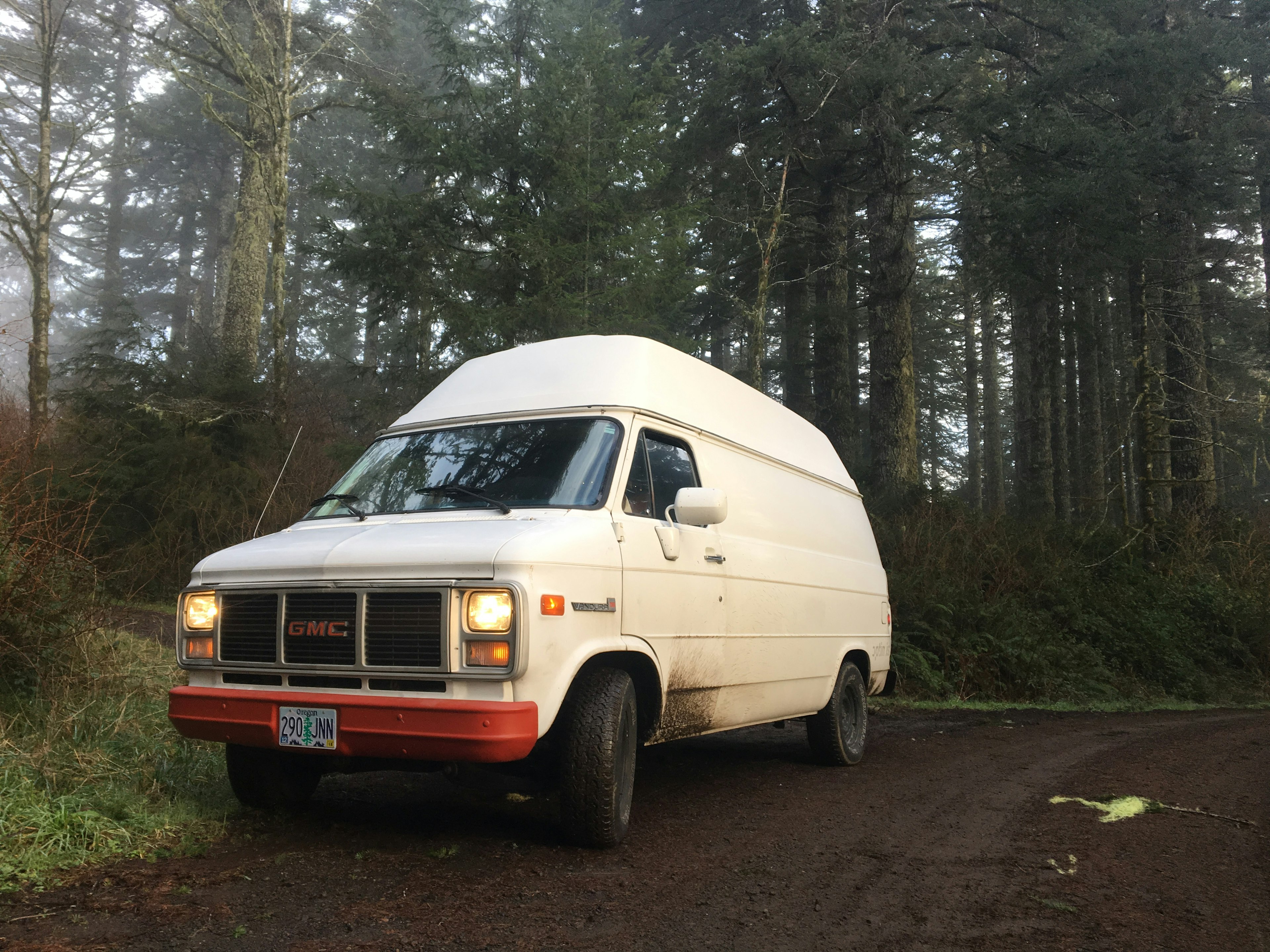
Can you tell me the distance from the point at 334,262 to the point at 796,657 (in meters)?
11.9

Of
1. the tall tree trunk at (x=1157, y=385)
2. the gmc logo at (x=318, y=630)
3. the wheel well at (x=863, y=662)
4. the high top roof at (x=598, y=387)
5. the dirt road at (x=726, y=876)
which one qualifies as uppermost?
the tall tree trunk at (x=1157, y=385)

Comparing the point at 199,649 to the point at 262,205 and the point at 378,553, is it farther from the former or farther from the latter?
the point at 262,205

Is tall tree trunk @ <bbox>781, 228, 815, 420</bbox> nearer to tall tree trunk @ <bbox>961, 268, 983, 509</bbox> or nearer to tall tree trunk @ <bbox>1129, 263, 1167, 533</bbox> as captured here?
tall tree trunk @ <bbox>1129, 263, 1167, 533</bbox>

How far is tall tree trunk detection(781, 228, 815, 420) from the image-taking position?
1988 cm

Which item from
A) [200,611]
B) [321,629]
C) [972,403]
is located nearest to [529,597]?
[321,629]

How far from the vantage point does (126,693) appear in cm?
621

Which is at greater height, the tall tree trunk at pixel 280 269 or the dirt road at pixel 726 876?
the tall tree trunk at pixel 280 269

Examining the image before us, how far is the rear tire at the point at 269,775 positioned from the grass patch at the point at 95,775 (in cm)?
16

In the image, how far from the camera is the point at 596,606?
438 centimetres

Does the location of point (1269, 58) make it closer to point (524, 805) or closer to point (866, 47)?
point (866, 47)

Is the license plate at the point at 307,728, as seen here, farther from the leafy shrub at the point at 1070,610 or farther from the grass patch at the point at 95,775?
the leafy shrub at the point at 1070,610

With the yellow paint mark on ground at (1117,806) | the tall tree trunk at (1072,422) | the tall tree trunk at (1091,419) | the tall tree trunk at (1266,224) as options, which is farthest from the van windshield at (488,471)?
the tall tree trunk at (1091,419)

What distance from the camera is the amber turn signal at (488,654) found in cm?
396

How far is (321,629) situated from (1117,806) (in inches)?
191
